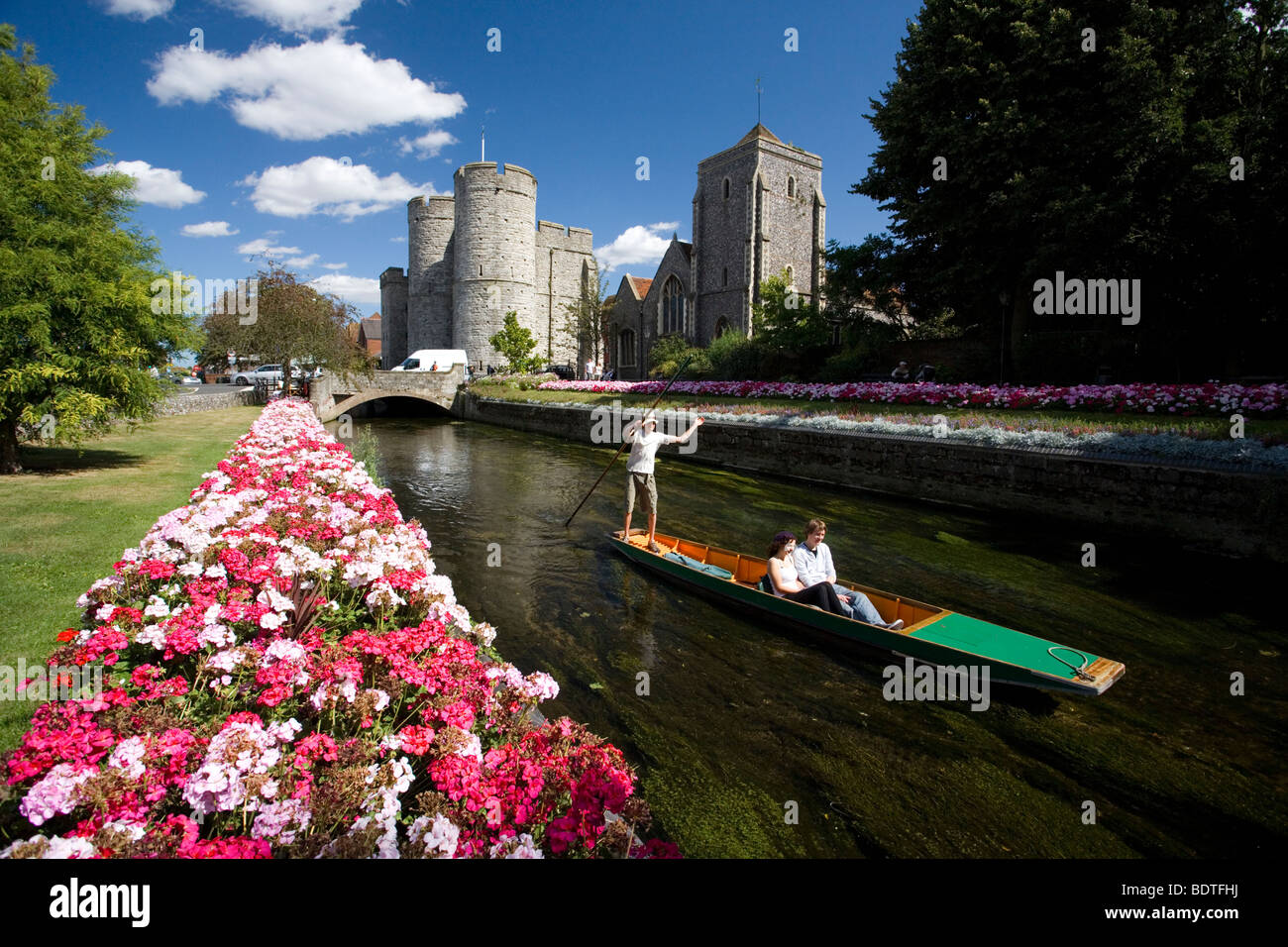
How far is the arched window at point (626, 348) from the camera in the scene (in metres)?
52.8

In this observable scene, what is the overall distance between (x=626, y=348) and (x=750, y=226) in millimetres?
14743

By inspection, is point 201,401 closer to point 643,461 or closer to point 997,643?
point 643,461

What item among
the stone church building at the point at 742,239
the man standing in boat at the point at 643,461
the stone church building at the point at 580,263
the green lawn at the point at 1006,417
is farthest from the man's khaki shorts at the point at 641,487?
the stone church building at the point at 742,239

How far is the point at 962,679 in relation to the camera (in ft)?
18.7

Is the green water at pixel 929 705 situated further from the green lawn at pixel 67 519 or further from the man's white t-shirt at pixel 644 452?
the green lawn at pixel 67 519

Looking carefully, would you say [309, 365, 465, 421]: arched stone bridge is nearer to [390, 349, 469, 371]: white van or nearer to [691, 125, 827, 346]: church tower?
[390, 349, 469, 371]: white van

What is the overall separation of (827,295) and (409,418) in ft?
82.3

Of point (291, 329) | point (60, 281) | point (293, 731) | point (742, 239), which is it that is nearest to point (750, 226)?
point (742, 239)

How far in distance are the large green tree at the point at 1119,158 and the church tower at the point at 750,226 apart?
69.7 feet

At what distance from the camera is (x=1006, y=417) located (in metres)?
14.7

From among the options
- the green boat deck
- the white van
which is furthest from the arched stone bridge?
the green boat deck
